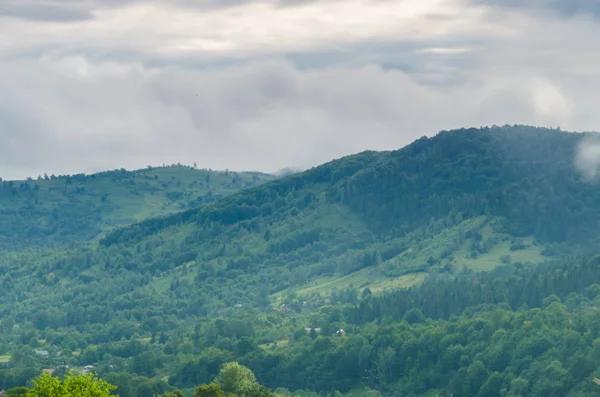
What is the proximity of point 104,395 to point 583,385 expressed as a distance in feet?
363

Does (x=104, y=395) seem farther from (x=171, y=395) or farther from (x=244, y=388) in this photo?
(x=244, y=388)

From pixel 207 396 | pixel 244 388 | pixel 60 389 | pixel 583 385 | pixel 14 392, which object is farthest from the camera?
pixel 583 385

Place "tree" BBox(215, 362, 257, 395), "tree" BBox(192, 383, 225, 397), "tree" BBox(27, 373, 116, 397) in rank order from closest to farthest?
"tree" BBox(27, 373, 116, 397), "tree" BBox(192, 383, 225, 397), "tree" BBox(215, 362, 257, 395)

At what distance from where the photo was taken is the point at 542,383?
652ft

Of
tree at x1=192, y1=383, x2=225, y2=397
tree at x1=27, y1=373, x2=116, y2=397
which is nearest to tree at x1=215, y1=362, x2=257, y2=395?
tree at x1=192, y1=383, x2=225, y2=397

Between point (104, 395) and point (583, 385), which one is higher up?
point (104, 395)

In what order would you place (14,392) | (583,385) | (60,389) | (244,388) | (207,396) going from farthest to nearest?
(583,385)
(14,392)
(244,388)
(207,396)
(60,389)

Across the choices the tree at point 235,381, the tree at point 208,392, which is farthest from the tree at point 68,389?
the tree at point 235,381

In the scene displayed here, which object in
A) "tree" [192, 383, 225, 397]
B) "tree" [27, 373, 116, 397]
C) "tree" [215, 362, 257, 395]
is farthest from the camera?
"tree" [215, 362, 257, 395]

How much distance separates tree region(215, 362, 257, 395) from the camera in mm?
164625

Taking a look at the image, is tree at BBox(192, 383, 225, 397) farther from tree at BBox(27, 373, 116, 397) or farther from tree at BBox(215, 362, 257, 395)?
tree at BBox(27, 373, 116, 397)

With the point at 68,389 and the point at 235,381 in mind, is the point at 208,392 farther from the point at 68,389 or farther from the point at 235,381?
the point at 68,389

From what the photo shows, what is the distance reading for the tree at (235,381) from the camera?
540ft

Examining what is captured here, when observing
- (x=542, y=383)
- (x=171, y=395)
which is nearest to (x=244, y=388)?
(x=171, y=395)
